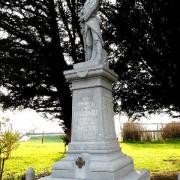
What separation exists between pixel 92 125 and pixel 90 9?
280cm

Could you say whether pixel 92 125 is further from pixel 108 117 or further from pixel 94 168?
pixel 94 168

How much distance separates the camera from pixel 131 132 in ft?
88.4

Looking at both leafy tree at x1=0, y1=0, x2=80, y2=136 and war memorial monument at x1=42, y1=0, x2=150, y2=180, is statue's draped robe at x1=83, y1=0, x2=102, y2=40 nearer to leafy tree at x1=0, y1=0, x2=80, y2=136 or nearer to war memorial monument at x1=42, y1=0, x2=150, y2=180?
war memorial monument at x1=42, y1=0, x2=150, y2=180

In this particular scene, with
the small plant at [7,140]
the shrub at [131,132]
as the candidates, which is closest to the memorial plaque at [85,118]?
the small plant at [7,140]

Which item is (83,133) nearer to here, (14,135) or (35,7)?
(14,135)

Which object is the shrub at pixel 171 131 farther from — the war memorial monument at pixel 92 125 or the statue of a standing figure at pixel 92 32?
the statue of a standing figure at pixel 92 32

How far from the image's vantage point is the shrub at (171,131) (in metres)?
27.9

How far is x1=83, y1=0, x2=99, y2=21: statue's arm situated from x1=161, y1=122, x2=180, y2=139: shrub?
2186 cm

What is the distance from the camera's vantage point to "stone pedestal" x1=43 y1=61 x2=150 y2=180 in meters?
6.63

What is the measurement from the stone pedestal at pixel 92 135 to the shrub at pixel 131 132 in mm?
19242

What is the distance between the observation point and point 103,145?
22.3ft

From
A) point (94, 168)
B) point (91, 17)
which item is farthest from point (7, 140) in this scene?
point (91, 17)

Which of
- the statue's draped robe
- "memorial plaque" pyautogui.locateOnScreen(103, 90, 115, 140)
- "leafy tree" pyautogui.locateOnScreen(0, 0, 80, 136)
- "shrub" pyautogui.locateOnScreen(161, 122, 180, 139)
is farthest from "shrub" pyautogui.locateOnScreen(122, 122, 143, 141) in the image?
the statue's draped robe

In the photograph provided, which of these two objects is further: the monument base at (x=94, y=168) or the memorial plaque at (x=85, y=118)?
the memorial plaque at (x=85, y=118)
